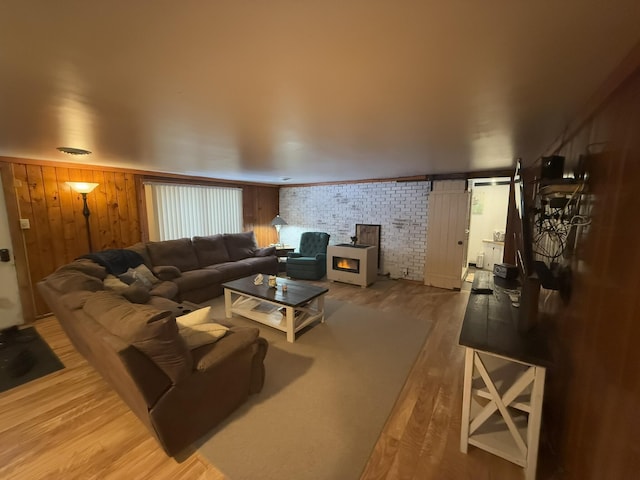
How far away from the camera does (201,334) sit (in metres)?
1.90

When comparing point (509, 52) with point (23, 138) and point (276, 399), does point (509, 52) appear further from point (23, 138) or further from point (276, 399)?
point (23, 138)

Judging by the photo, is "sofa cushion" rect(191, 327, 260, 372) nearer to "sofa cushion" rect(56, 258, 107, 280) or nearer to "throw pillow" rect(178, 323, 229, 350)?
"throw pillow" rect(178, 323, 229, 350)

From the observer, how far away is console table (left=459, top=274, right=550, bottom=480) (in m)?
1.46

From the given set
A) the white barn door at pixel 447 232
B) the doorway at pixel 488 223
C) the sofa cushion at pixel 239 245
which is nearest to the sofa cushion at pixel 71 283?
the sofa cushion at pixel 239 245

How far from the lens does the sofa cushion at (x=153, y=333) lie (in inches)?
56.7

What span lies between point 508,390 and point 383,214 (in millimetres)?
4243

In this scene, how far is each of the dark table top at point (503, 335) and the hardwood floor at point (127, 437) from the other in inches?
30.0

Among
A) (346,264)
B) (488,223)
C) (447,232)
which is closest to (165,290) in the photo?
(346,264)

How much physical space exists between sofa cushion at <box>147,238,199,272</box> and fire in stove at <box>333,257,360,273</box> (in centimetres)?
268

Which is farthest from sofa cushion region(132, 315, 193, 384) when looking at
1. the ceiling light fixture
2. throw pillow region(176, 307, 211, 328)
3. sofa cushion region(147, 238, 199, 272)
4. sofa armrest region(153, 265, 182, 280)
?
sofa cushion region(147, 238, 199, 272)

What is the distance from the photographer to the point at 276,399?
212cm

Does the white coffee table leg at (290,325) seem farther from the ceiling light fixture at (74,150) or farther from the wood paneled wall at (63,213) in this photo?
the wood paneled wall at (63,213)

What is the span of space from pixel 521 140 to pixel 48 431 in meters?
4.49

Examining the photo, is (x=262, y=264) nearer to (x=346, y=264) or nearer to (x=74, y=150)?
(x=346, y=264)
